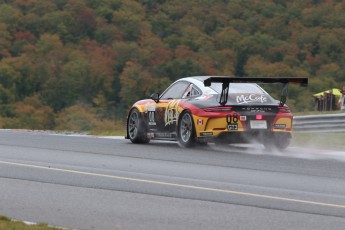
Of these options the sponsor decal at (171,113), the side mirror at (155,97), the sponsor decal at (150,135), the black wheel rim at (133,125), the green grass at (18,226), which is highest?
the side mirror at (155,97)

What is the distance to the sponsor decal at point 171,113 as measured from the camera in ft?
60.5

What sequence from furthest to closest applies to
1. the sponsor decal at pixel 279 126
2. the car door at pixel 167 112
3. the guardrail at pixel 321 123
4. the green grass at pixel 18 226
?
the guardrail at pixel 321 123, the car door at pixel 167 112, the sponsor decal at pixel 279 126, the green grass at pixel 18 226

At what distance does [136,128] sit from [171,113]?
132 cm

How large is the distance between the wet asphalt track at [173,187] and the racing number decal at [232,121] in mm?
445

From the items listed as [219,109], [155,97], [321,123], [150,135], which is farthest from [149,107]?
[321,123]

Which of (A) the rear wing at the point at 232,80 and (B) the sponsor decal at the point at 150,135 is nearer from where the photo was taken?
(A) the rear wing at the point at 232,80

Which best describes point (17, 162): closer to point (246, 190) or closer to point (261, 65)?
point (246, 190)

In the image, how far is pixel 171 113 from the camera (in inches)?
734

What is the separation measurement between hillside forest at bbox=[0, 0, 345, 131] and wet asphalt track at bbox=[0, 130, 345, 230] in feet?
233

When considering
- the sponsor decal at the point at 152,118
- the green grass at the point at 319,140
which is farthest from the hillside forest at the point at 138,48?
the sponsor decal at the point at 152,118

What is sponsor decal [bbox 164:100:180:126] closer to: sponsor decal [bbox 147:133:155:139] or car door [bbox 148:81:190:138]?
car door [bbox 148:81:190:138]

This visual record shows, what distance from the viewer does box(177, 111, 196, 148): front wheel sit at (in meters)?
17.8

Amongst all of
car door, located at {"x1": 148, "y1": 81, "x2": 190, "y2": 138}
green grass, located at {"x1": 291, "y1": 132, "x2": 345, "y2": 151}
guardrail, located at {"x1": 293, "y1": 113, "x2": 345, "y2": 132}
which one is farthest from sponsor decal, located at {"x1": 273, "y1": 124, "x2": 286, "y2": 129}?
guardrail, located at {"x1": 293, "y1": 113, "x2": 345, "y2": 132}

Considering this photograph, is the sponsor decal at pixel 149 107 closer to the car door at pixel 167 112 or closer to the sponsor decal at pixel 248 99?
the car door at pixel 167 112
